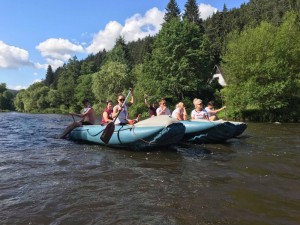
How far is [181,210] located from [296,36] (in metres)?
21.9

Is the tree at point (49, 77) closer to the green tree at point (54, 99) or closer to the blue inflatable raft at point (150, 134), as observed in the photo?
the green tree at point (54, 99)

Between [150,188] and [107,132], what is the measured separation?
3347mm

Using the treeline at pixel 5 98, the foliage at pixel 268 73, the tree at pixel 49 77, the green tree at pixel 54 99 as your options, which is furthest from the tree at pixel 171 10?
→ the tree at pixel 49 77

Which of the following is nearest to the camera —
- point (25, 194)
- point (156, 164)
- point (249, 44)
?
point (25, 194)

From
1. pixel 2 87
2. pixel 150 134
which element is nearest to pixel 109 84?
pixel 150 134

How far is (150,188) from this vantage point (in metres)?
4.04

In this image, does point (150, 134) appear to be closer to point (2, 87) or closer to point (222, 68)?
point (222, 68)

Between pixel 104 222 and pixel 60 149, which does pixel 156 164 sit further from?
pixel 60 149

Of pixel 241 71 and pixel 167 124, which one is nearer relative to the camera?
pixel 167 124

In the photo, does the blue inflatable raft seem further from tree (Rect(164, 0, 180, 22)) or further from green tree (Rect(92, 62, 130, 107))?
tree (Rect(164, 0, 180, 22))

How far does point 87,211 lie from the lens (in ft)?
10.4

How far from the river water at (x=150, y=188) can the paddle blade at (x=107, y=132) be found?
53 centimetres

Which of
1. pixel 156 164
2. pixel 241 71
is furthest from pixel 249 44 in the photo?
pixel 156 164

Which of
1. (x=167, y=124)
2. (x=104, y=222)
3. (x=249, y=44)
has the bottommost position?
(x=104, y=222)
